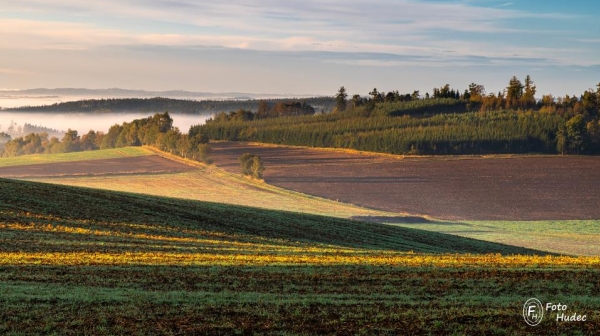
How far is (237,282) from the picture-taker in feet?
99.2

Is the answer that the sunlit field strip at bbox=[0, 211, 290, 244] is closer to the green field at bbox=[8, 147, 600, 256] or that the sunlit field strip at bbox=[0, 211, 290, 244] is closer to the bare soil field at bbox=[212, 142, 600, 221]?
the green field at bbox=[8, 147, 600, 256]

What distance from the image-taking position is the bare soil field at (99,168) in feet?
549

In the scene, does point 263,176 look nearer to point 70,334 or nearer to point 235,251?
point 235,251

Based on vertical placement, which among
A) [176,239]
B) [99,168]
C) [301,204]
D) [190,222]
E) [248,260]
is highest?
[248,260]

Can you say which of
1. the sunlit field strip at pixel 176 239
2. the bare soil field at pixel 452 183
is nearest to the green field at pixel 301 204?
the bare soil field at pixel 452 183

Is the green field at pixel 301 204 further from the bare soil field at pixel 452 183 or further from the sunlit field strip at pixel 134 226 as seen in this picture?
→ the sunlit field strip at pixel 134 226

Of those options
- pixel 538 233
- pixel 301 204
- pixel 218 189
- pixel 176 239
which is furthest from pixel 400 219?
pixel 176 239

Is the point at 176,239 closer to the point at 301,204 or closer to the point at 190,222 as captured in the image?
the point at 190,222

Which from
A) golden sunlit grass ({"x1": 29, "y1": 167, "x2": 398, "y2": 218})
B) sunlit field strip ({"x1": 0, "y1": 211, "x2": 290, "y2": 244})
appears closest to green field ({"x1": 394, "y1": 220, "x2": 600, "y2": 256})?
golden sunlit grass ({"x1": 29, "y1": 167, "x2": 398, "y2": 218})

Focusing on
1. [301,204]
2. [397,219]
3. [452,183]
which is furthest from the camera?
[452,183]

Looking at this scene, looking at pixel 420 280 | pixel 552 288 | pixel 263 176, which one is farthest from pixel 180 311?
pixel 263 176

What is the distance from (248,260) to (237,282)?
7375 mm

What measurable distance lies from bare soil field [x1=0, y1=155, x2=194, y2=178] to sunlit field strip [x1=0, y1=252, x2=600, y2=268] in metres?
130

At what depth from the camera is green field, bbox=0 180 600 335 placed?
2211cm
